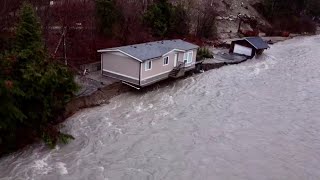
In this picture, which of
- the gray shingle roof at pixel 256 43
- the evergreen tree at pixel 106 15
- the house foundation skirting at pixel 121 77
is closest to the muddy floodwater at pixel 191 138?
the house foundation skirting at pixel 121 77

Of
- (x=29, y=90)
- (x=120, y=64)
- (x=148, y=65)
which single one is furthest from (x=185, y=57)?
(x=29, y=90)

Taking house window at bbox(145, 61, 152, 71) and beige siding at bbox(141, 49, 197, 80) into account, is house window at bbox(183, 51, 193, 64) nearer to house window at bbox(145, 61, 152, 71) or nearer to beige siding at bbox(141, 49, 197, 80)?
beige siding at bbox(141, 49, 197, 80)

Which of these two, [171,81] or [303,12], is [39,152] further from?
[303,12]

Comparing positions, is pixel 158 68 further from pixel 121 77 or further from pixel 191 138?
pixel 191 138

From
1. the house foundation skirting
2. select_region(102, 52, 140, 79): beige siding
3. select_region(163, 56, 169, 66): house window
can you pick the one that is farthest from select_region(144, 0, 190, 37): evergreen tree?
the house foundation skirting

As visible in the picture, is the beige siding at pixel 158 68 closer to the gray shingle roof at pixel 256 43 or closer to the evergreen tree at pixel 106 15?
the evergreen tree at pixel 106 15

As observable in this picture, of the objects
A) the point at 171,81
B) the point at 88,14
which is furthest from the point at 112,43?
the point at 171,81
